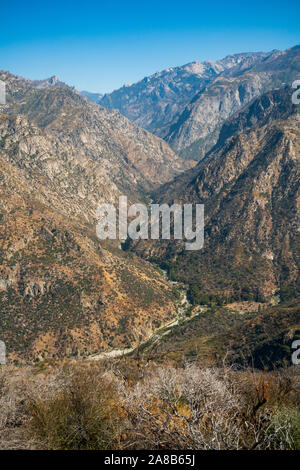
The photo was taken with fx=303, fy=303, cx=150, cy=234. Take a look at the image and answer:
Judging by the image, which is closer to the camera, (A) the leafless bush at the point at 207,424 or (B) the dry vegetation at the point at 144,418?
(A) the leafless bush at the point at 207,424

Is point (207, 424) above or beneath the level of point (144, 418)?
beneath

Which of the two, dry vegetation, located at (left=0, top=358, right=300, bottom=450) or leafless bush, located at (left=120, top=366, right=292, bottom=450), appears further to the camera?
dry vegetation, located at (left=0, top=358, right=300, bottom=450)

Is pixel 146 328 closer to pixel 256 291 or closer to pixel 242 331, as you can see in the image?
pixel 242 331

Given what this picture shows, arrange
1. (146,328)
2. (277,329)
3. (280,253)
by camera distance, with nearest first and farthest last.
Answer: (277,329), (146,328), (280,253)

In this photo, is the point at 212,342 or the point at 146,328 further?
the point at 146,328

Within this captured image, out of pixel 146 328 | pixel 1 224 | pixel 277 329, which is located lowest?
pixel 146 328

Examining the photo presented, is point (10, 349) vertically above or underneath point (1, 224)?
underneath

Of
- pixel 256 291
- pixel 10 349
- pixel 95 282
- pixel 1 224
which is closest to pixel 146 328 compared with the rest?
pixel 95 282

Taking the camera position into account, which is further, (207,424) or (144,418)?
(207,424)
